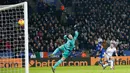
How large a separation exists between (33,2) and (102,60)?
16.0m

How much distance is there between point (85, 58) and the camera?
119ft

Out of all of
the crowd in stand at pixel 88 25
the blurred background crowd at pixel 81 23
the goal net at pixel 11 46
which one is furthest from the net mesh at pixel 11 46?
the crowd in stand at pixel 88 25

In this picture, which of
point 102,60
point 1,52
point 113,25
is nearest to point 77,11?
Answer: point 113,25

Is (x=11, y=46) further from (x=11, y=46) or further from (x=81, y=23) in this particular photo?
(x=81, y=23)

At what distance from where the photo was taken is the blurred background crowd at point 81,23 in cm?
3850

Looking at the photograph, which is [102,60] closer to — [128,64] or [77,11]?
[128,64]

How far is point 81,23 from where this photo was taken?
43.3m

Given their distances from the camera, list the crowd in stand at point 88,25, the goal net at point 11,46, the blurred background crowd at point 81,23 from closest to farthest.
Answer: the goal net at point 11,46 → the blurred background crowd at point 81,23 → the crowd in stand at point 88,25

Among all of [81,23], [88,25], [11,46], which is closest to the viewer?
[11,46]

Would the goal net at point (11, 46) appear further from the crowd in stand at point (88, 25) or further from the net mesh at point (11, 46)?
the crowd in stand at point (88, 25)

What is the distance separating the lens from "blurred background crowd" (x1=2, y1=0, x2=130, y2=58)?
3850cm

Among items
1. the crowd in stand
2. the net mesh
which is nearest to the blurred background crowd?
the crowd in stand

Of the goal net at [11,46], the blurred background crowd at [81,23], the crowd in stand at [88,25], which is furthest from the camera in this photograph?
the crowd in stand at [88,25]

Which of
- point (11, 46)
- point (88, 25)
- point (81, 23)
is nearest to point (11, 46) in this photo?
point (11, 46)
